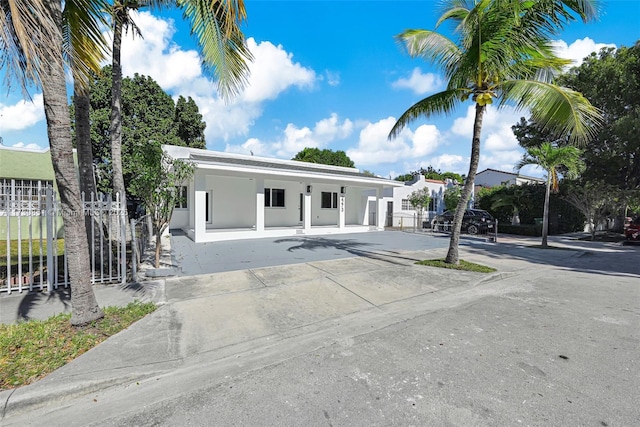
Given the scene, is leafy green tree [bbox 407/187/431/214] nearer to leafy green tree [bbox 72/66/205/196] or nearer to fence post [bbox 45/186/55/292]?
leafy green tree [bbox 72/66/205/196]

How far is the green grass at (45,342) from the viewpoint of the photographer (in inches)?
114

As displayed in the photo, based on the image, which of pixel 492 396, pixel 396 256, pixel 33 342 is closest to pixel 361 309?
pixel 492 396

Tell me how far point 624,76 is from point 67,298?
27.2m

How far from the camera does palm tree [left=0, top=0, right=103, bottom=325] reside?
2.73m

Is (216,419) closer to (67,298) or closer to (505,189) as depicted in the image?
(67,298)

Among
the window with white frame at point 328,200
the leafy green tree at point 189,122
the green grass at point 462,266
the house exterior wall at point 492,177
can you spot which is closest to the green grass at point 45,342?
the green grass at point 462,266

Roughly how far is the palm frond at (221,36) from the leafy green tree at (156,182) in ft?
8.97

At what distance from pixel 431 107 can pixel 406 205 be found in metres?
17.0

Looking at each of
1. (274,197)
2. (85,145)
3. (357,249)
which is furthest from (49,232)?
(274,197)

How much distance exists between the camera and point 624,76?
16.7 metres

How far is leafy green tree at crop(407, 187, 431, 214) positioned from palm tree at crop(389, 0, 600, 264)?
13702 millimetres

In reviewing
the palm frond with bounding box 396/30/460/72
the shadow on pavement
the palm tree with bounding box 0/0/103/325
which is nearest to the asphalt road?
the palm tree with bounding box 0/0/103/325

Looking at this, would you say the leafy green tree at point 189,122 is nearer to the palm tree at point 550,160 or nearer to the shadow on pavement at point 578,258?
the shadow on pavement at point 578,258

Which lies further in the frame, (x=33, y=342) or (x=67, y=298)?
(x=67, y=298)
